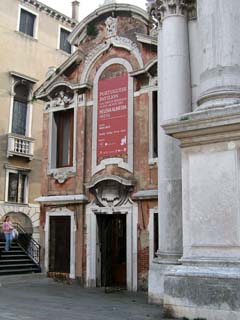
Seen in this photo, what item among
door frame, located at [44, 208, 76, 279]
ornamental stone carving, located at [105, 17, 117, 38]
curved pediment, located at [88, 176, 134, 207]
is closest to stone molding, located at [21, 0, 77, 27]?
ornamental stone carving, located at [105, 17, 117, 38]

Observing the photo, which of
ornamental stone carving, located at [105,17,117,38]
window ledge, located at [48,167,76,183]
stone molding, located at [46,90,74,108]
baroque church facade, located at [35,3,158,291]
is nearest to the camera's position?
baroque church facade, located at [35,3,158,291]

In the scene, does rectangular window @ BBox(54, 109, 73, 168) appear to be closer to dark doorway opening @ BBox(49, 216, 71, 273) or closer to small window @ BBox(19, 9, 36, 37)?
→ dark doorway opening @ BBox(49, 216, 71, 273)

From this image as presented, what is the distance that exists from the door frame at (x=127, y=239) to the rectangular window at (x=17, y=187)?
29.5ft

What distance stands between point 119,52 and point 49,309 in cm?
890

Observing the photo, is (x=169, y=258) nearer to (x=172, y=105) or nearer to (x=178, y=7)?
(x=172, y=105)

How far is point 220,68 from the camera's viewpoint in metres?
7.14

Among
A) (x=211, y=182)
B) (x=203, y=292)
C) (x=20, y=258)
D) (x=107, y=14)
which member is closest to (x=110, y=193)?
(x=20, y=258)

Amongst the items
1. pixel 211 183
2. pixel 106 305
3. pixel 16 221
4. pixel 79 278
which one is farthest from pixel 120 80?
pixel 16 221

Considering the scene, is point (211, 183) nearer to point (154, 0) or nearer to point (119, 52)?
point (154, 0)

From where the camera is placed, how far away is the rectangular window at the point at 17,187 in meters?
23.2

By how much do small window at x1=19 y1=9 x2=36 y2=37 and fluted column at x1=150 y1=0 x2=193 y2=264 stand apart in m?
16.8

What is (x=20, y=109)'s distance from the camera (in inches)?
955

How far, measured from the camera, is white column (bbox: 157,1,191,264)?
901cm

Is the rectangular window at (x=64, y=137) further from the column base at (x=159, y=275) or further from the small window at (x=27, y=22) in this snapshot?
the small window at (x=27, y=22)
